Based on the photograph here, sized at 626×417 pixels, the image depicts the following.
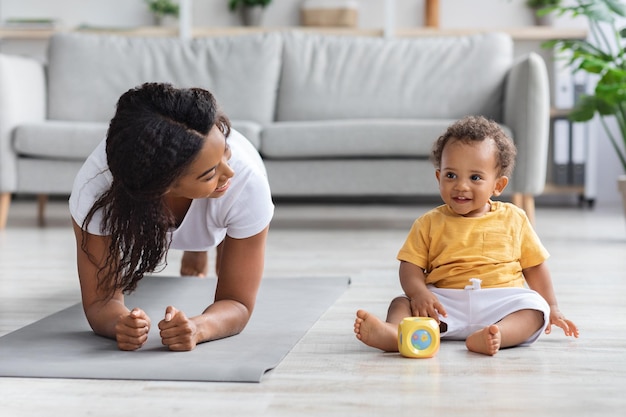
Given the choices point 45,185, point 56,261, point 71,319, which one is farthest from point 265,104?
point 71,319

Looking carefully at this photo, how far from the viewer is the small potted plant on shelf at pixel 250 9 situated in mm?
4895

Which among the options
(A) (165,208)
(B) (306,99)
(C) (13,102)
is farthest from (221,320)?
(B) (306,99)

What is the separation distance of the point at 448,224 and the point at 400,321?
22 cm

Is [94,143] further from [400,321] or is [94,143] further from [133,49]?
[400,321]

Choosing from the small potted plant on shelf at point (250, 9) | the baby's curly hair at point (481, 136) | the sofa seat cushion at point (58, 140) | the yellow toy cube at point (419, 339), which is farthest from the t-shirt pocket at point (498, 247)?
the small potted plant on shelf at point (250, 9)

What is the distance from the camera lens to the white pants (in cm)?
159

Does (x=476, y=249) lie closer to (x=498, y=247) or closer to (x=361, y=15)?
(x=498, y=247)

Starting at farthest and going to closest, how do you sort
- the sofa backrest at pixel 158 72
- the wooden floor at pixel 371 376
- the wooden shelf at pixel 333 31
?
the wooden shelf at pixel 333 31, the sofa backrest at pixel 158 72, the wooden floor at pixel 371 376

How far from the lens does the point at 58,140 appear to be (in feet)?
11.6

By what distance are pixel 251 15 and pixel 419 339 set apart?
12.2 ft

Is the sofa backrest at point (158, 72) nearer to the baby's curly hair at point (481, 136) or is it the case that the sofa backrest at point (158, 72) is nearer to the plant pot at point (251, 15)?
the plant pot at point (251, 15)

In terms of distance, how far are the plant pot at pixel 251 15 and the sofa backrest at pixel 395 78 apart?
91 centimetres

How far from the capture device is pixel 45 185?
3.59 meters

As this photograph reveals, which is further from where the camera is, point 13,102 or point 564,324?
point 13,102
